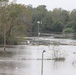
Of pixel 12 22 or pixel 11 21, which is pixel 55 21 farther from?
pixel 11 21

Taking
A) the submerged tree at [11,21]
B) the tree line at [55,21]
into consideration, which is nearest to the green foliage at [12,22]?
the submerged tree at [11,21]

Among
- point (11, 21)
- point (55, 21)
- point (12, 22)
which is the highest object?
point (11, 21)

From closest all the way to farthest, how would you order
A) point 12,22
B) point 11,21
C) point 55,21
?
1. point 11,21
2. point 12,22
3. point 55,21

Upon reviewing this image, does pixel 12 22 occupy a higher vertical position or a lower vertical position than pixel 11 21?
lower

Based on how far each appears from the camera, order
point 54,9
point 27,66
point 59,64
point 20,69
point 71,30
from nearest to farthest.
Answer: point 20,69 < point 27,66 < point 59,64 < point 71,30 < point 54,9

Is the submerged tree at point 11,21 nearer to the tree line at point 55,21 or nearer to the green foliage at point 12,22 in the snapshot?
the green foliage at point 12,22

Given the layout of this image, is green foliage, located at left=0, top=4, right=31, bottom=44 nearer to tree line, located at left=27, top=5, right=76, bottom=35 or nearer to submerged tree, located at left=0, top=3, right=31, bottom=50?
submerged tree, located at left=0, top=3, right=31, bottom=50

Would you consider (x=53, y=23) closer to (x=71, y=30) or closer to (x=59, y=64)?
(x=71, y=30)

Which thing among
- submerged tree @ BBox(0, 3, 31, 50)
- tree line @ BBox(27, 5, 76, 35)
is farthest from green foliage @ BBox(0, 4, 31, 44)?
tree line @ BBox(27, 5, 76, 35)

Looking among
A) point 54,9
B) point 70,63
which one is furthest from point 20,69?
point 54,9

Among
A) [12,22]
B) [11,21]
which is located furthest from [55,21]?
[11,21]

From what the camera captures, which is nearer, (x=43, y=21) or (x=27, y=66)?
(x=27, y=66)

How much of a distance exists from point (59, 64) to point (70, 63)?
1.13m

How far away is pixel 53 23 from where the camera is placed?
116875 mm
